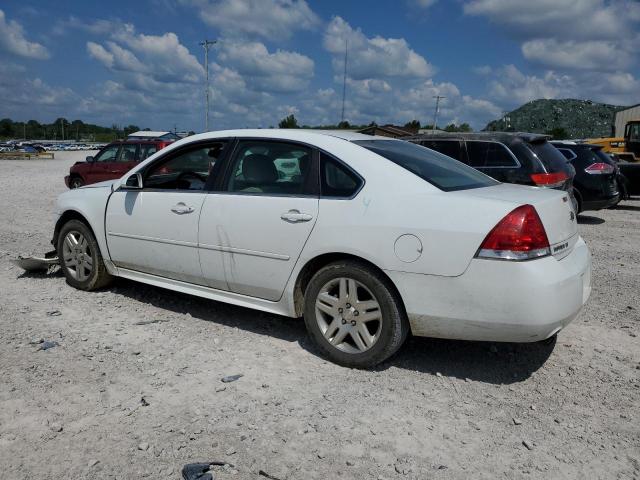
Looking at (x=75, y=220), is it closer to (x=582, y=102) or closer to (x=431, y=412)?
(x=431, y=412)

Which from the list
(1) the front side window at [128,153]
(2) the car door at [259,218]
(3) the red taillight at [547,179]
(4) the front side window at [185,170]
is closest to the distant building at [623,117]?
(1) the front side window at [128,153]

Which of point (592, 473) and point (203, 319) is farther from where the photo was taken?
point (203, 319)

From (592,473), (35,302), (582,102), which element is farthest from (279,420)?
(582,102)

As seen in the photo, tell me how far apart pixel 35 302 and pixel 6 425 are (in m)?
2.35

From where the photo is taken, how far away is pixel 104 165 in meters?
15.1

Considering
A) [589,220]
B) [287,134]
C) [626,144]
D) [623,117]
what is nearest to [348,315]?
[287,134]

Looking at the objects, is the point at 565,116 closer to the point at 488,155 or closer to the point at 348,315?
the point at 488,155

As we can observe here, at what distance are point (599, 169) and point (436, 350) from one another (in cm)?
856

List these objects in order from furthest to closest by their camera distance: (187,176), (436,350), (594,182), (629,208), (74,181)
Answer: (74,181) < (629,208) < (594,182) < (187,176) < (436,350)

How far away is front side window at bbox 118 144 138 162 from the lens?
14766 millimetres

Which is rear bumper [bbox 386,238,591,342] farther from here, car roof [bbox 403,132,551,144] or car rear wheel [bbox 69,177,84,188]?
car rear wheel [bbox 69,177,84,188]

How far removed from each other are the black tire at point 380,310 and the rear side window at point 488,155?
219 inches

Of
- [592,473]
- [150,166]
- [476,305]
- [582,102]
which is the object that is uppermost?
[582,102]

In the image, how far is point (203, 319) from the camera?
4742 mm
